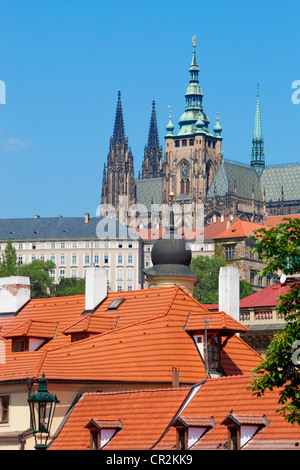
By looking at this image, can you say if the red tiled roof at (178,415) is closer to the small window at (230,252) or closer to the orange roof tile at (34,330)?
the orange roof tile at (34,330)

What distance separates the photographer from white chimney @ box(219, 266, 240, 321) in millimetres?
56125

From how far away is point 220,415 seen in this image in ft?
125

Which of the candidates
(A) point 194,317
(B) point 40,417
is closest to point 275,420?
(B) point 40,417

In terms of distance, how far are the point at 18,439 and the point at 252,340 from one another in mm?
24179

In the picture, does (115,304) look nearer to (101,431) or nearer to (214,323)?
(214,323)

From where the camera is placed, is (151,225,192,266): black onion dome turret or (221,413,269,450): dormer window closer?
(221,413,269,450): dormer window

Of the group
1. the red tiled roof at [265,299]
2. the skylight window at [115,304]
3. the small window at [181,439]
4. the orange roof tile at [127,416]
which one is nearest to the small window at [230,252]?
the red tiled roof at [265,299]

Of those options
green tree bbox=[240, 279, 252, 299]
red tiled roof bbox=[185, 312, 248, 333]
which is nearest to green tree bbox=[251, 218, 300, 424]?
red tiled roof bbox=[185, 312, 248, 333]

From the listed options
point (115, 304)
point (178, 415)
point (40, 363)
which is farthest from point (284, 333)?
point (115, 304)

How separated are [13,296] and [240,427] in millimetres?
26574

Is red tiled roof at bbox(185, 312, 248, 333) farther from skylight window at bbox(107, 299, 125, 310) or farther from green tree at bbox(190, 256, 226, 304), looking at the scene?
green tree at bbox(190, 256, 226, 304)

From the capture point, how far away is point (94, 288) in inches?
2235

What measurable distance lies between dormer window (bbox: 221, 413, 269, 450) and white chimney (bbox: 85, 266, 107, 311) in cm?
2131
